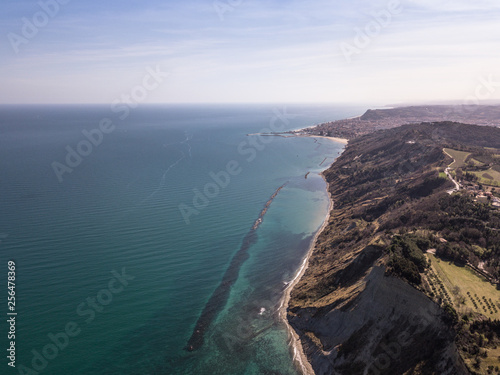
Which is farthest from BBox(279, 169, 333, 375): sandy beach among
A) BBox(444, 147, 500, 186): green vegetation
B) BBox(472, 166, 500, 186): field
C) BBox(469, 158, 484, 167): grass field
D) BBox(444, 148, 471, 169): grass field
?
BBox(469, 158, 484, 167): grass field

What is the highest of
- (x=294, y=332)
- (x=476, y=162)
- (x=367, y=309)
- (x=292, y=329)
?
(x=476, y=162)

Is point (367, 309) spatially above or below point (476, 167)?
below

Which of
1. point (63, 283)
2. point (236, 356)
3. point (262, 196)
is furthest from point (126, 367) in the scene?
point (262, 196)

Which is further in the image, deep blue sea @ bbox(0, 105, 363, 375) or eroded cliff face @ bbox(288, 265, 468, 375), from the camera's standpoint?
deep blue sea @ bbox(0, 105, 363, 375)

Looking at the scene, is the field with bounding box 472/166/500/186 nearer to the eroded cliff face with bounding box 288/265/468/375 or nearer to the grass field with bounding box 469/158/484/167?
the grass field with bounding box 469/158/484/167

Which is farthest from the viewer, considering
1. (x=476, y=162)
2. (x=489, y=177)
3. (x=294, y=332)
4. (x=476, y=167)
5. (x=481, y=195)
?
(x=476, y=162)

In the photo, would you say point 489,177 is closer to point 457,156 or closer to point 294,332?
point 457,156

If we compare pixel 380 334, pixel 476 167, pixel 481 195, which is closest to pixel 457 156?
pixel 476 167
